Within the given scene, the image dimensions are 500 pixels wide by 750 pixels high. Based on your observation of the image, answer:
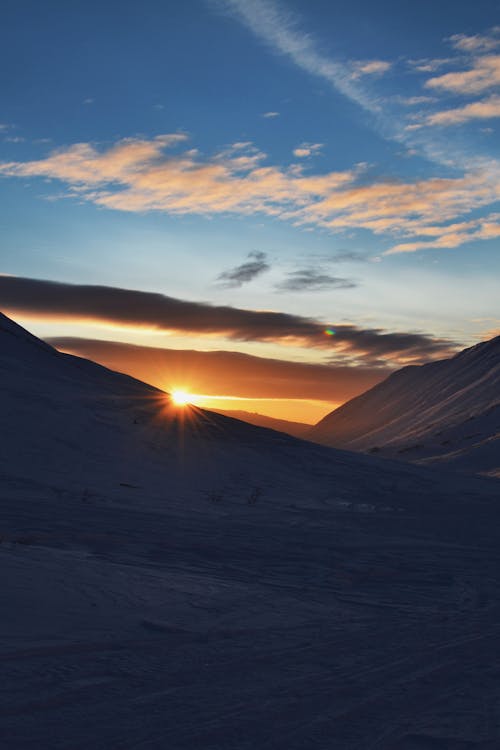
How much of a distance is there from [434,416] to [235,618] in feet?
209

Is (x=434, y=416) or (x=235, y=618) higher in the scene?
(x=434, y=416)

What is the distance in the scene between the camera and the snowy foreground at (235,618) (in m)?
4.47

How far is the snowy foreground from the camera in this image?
447cm

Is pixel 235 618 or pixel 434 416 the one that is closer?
pixel 235 618

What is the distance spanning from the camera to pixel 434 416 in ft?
225

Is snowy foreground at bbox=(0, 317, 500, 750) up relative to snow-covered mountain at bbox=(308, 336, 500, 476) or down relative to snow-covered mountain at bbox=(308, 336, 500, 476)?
down

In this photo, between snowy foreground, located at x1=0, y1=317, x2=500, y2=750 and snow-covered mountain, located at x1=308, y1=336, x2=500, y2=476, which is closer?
snowy foreground, located at x1=0, y1=317, x2=500, y2=750

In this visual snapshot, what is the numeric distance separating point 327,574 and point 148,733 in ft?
19.6

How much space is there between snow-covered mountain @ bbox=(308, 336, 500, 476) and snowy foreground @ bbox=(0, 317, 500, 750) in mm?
23225

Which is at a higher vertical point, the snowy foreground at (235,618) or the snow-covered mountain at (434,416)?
the snow-covered mountain at (434,416)

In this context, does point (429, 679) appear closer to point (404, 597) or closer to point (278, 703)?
point (278, 703)

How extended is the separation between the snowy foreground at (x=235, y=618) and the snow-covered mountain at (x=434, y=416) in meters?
23.2

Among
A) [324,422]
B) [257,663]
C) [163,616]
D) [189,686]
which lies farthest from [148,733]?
[324,422]

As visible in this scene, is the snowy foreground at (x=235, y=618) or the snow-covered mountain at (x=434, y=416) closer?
the snowy foreground at (x=235, y=618)
